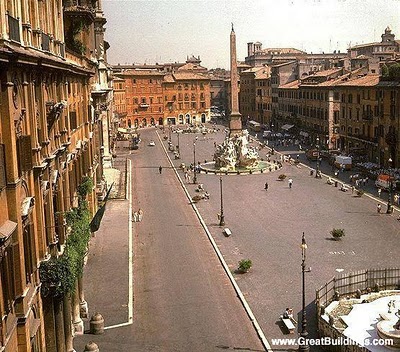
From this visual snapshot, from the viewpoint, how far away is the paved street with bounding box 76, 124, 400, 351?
921 inches

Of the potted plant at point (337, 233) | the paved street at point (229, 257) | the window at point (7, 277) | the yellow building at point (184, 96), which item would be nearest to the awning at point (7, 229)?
the window at point (7, 277)

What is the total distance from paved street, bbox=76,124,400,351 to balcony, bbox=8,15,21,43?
12130 millimetres

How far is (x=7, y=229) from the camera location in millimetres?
12320

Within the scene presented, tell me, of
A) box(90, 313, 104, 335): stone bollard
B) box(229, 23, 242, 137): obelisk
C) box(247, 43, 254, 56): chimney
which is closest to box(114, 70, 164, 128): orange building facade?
box(247, 43, 254, 56): chimney

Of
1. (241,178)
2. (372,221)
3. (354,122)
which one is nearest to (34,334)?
(372,221)

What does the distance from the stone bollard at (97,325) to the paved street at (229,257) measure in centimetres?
37

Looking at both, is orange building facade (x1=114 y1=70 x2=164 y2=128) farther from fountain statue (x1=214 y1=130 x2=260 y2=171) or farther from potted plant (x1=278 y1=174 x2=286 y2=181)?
potted plant (x1=278 y1=174 x2=286 y2=181)

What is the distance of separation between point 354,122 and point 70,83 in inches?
2188

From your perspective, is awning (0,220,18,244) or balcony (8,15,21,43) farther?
balcony (8,15,21,43)

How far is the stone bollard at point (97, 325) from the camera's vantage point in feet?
75.6

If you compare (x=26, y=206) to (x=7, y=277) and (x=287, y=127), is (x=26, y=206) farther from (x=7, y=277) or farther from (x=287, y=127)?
(x=287, y=127)

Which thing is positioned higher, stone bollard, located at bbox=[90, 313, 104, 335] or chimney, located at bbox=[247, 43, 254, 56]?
chimney, located at bbox=[247, 43, 254, 56]

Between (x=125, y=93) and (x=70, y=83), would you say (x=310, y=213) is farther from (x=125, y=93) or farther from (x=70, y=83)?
(x=125, y=93)

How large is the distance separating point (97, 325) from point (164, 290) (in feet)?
17.7
